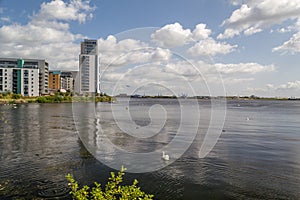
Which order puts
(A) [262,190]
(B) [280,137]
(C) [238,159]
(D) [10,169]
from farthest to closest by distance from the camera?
(B) [280,137] < (C) [238,159] < (D) [10,169] < (A) [262,190]

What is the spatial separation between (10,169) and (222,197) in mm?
12299

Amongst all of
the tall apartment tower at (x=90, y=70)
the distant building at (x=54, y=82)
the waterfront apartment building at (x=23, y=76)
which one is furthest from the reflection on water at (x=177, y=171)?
the distant building at (x=54, y=82)

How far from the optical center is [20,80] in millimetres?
124562

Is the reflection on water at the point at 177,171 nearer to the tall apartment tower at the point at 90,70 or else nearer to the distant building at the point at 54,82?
the tall apartment tower at the point at 90,70

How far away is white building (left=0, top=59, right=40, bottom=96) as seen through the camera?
122312mm

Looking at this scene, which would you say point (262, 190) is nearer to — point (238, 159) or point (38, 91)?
point (238, 159)

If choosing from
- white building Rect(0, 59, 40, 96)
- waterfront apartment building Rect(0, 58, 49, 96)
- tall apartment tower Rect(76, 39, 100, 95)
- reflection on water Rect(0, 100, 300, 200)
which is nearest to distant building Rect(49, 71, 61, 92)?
waterfront apartment building Rect(0, 58, 49, 96)

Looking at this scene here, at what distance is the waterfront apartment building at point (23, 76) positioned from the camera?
403 feet

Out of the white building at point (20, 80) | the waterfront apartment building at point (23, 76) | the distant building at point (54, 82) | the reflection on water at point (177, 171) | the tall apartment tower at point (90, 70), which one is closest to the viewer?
the reflection on water at point (177, 171)

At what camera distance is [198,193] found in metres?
12.6

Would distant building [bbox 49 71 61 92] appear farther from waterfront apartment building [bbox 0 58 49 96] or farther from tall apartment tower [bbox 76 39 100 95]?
tall apartment tower [bbox 76 39 100 95]

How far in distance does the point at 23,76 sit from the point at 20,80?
2.40 m

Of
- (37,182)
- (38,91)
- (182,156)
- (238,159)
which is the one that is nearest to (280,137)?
(238,159)

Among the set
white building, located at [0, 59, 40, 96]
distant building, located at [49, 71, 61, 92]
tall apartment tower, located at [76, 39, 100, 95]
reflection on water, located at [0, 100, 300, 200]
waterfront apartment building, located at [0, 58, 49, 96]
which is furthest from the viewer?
distant building, located at [49, 71, 61, 92]
